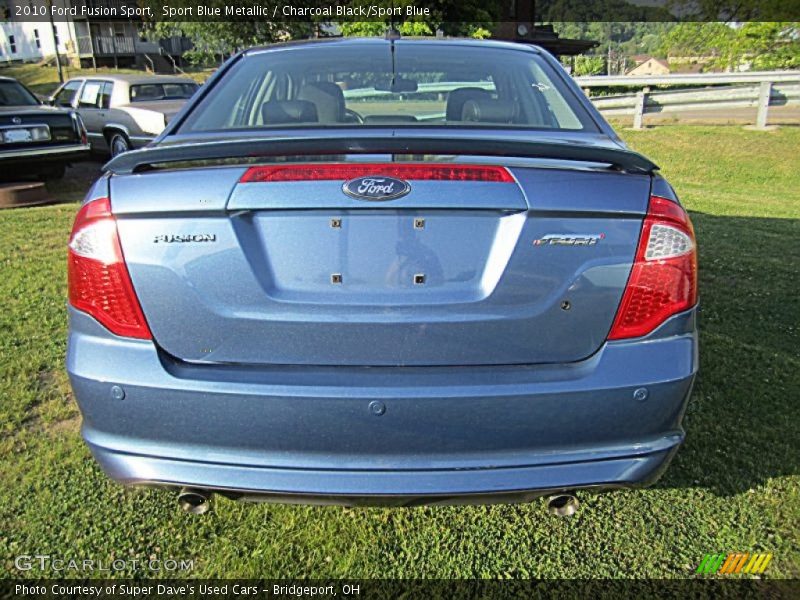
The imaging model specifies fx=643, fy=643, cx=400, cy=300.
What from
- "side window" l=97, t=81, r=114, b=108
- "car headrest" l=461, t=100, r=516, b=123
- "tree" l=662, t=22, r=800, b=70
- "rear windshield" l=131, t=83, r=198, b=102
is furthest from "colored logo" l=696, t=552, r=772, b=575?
"tree" l=662, t=22, r=800, b=70

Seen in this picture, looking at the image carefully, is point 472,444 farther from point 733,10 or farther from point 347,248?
point 733,10

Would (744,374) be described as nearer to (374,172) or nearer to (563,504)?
(563,504)

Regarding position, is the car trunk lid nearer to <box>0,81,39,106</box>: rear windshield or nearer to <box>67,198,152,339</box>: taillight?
<box>67,198,152,339</box>: taillight

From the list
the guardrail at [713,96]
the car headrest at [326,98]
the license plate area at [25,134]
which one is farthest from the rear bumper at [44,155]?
the guardrail at [713,96]

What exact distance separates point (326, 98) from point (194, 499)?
178 cm

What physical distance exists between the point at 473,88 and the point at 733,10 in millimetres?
39488

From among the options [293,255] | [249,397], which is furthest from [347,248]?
[249,397]

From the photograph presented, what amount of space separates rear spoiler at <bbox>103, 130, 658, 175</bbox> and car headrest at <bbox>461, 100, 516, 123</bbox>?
774 millimetres

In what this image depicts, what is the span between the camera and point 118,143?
11.3 metres

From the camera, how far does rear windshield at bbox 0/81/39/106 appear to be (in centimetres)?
965

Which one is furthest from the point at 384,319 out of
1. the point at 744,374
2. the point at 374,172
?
the point at 744,374

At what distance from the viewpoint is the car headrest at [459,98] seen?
2850 mm

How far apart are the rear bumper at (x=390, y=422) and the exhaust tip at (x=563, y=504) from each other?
133mm

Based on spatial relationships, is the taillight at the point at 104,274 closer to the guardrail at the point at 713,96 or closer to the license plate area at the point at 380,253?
the license plate area at the point at 380,253
